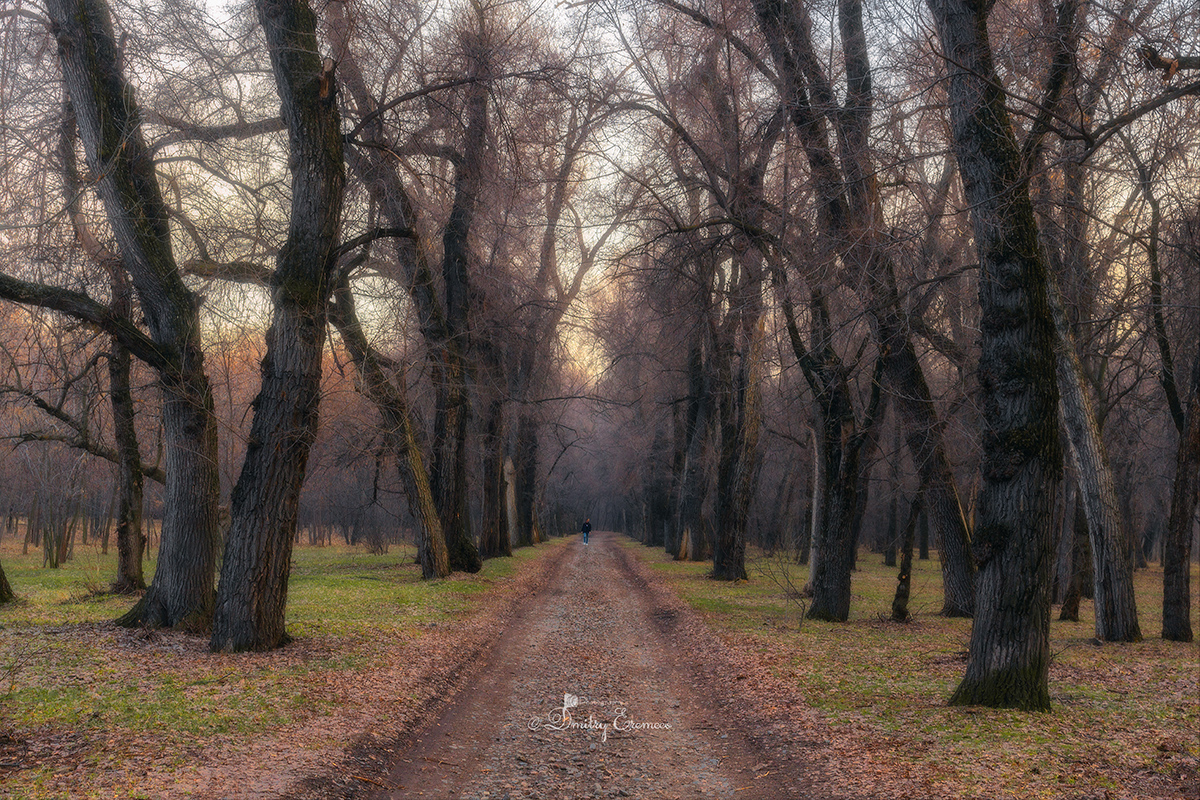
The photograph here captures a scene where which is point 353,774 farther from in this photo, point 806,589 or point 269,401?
point 806,589

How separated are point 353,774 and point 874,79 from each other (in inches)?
390

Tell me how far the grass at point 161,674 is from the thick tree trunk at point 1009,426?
19.0ft

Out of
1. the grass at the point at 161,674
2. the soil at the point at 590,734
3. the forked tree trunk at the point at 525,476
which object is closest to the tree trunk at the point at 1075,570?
the soil at the point at 590,734

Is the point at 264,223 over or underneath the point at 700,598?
over

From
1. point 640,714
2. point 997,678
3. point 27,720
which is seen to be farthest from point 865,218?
point 27,720

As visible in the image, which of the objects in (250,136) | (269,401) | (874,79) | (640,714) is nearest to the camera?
(640,714)

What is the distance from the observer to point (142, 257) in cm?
940

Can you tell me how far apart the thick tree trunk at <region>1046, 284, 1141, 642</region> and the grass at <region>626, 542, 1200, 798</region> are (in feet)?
1.88

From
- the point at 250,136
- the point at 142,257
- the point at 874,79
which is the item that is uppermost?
the point at 874,79

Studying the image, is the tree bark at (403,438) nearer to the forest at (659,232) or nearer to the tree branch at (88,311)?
the forest at (659,232)

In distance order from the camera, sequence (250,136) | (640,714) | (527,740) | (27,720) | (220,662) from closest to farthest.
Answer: (27,720), (527,740), (640,714), (220,662), (250,136)

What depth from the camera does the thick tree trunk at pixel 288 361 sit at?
866 centimetres

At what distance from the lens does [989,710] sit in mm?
6793

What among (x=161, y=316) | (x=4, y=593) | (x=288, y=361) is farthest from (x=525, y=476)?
(x=288, y=361)
